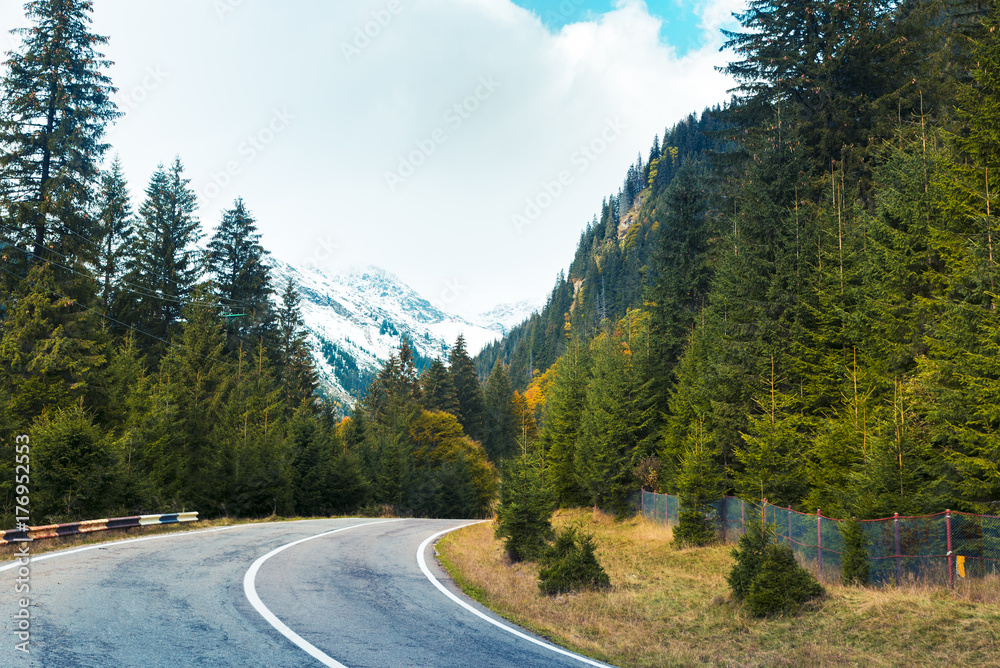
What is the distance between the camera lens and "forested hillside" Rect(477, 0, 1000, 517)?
13148 millimetres

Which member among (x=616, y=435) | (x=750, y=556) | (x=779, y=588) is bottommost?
(x=779, y=588)

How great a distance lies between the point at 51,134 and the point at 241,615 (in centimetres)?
2289

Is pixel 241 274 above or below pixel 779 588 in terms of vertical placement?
above

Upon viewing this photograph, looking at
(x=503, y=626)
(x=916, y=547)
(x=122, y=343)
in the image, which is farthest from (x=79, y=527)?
(x=122, y=343)

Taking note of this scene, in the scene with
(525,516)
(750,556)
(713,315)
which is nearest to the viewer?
(750,556)

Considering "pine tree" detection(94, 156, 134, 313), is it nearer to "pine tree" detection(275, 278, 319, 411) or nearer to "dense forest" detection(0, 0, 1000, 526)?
"dense forest" detection(0, 0, 1000, 526)

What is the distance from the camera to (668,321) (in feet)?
111

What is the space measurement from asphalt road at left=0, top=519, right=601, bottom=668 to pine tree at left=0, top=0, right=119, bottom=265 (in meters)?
15.0

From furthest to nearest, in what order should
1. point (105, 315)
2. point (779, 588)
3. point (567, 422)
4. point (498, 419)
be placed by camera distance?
point (498, 419) → point (567, 422) → point (105, 315) → point (779, 588)

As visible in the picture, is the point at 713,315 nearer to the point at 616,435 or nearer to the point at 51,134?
the point at 616,435

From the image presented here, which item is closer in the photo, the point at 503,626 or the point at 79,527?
the point at 503,626

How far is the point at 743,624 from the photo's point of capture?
1043 cm

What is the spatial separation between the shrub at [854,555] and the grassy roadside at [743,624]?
108 cm

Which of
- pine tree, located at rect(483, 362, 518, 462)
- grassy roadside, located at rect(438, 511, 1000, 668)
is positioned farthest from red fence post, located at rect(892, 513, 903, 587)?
pine tree, located at rect(483, 362, 518, 462)
